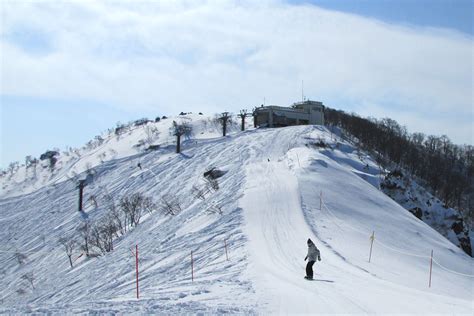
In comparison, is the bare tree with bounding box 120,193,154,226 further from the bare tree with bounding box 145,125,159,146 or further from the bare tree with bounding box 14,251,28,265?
the bare tree with bounding box 145,125,159,146

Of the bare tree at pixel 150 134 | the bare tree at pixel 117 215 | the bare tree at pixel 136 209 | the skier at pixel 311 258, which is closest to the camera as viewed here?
the skier at pixel 311 258

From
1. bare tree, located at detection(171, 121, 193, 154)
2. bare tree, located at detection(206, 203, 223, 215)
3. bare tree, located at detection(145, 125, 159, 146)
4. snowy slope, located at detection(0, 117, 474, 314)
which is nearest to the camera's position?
snowy slope, located at detection(0, 117, 474, 314)

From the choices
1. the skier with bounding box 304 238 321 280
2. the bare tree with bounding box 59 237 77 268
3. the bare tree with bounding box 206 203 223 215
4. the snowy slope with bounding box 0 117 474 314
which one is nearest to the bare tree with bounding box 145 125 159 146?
the snowy slope with bounding box 0 117 474 314

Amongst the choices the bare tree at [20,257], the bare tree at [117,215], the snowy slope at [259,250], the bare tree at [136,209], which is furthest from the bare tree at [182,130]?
the bare tree at [20,257]

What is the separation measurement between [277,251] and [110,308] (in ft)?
40.4

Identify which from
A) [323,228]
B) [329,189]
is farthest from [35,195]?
[323,228]

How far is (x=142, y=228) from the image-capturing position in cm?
4238

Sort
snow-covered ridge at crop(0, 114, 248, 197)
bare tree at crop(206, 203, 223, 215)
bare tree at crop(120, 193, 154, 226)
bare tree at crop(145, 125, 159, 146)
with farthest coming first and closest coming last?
1. bare tree at crop(145, 125, 159, 146)
2. snow-covered ridge at crop(0, 114, 248, 197)
3. bare tree at crop(120, 193, 154, 226)
4. bare tree at crop(206, 203, 223, 215)

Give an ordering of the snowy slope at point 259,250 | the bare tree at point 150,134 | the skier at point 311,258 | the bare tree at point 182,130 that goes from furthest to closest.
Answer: the bare tree at point 150,134
the bare tree at point 182,130
the skier at point 311,258
the snowy slope at point 259,250

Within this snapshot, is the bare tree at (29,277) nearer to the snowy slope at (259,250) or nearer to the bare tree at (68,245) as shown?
the snowy slope at (259,250)

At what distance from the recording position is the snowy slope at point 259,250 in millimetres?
14445

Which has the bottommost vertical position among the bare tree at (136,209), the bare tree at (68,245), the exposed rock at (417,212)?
the bare tree at (68,245)

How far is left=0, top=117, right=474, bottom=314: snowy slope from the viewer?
47.4 feet

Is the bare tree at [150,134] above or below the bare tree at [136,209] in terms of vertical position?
above
